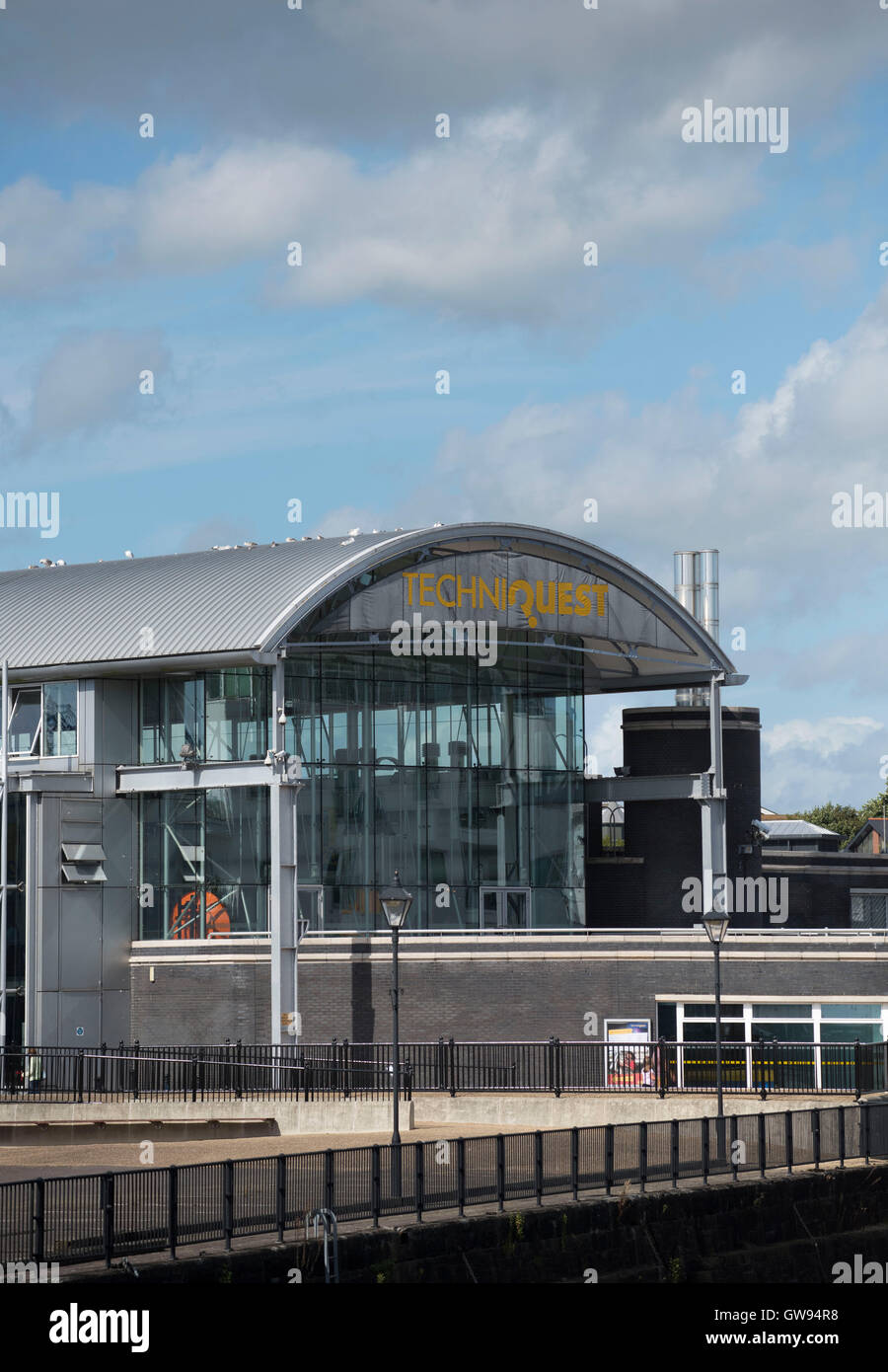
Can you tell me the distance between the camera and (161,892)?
157 ft

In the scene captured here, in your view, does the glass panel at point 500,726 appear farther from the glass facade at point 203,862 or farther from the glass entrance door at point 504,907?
the glass facade at point 203,862

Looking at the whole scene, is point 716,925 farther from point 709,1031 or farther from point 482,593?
point 482,593

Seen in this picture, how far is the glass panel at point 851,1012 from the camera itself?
39.6 meters

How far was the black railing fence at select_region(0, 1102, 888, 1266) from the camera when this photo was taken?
1944 cm

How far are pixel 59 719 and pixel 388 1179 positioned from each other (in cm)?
2612

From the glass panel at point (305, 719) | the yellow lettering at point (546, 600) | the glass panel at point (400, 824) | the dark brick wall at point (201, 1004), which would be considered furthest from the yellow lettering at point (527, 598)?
the dark brick wall at point (201, 1004)

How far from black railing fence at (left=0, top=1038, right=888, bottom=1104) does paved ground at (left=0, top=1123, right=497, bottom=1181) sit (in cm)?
216

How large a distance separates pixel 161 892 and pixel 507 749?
10.2m

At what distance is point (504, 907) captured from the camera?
51344 millimetres

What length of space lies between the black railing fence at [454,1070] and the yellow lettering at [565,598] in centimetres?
1407

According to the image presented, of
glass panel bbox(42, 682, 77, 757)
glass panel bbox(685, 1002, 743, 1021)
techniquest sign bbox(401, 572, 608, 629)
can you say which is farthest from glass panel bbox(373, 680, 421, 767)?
glass panel bbox(685, 1002, 743, 1021)

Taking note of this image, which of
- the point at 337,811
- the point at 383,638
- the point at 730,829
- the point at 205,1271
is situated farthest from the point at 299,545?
the point at 205,1271

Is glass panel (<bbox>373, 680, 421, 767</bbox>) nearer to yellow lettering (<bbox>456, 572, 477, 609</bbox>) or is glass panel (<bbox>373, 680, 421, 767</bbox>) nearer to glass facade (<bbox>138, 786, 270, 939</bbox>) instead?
yellow lettering (<bbox>456, 572, 477, 609</bbox>)

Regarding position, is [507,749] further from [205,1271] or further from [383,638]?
[205,1271]
